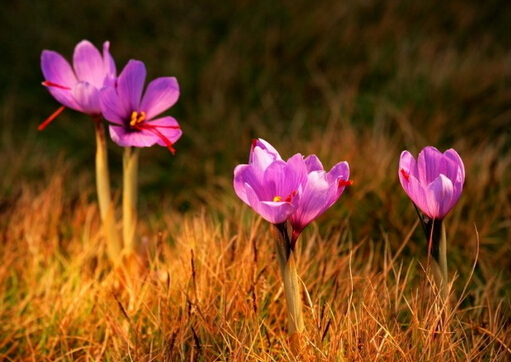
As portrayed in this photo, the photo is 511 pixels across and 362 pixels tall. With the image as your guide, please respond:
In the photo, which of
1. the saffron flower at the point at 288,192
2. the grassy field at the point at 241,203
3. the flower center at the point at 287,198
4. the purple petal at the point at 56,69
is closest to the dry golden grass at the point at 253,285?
the grassy field at the point at 241,203

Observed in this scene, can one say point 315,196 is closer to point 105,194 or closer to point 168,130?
point 168,130

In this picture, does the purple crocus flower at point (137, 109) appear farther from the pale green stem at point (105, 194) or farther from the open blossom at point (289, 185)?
the open blossom at point (289, 185)

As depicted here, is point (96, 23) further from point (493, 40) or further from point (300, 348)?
point (300, 348)

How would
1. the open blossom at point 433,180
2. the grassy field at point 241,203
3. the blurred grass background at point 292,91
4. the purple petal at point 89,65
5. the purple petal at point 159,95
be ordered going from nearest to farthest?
the open blossom at point 433,180 < the grassy field at point 241,203 < the purple petal at point 159,95 < the purple petal at point 89,65 < the blurred grass background at point 292,91

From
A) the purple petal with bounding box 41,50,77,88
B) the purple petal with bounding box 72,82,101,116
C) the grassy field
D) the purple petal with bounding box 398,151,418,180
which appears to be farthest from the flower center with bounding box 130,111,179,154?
the purple petal with bounding box 398,151,418,180

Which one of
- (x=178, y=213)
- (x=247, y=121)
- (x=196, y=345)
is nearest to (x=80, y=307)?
(x=196, y=345)

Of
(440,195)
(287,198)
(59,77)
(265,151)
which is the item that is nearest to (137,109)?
(59,77)

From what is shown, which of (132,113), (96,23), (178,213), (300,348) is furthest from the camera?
(96,23)
